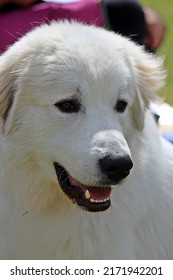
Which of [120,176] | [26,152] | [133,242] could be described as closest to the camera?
[120,176]

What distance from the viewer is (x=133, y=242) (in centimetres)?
408

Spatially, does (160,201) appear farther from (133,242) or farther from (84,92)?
(84,92)

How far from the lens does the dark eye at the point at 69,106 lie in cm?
361

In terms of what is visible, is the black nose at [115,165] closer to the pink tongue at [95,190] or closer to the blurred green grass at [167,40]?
the pink tongue at [95,190]

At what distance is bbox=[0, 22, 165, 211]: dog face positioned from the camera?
3.52m

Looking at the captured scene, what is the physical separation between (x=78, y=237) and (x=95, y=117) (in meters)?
0.65

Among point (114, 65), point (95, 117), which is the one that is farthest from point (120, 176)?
point (114, 65)

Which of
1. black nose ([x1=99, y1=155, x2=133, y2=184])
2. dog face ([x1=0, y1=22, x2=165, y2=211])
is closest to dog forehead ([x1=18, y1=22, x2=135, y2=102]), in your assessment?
dog face ([x1=0, y1=22, x2=165, y2=211])

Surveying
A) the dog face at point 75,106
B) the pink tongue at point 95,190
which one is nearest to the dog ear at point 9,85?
the dog face at point 75,106

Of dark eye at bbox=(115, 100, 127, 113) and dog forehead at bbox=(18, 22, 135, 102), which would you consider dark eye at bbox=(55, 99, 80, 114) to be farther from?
dark eye at bbox=(115, 100, 127, 113)

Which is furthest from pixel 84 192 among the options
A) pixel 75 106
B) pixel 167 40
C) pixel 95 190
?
pixel 167 40

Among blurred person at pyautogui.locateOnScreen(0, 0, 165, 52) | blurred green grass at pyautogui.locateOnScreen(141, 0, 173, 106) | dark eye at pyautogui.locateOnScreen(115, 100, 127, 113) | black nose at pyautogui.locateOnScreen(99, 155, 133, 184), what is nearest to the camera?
black nose at pyautogui.locateOnScreen(99, 155, 133, 184)

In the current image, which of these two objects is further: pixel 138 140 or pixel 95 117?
pixel 138 140
